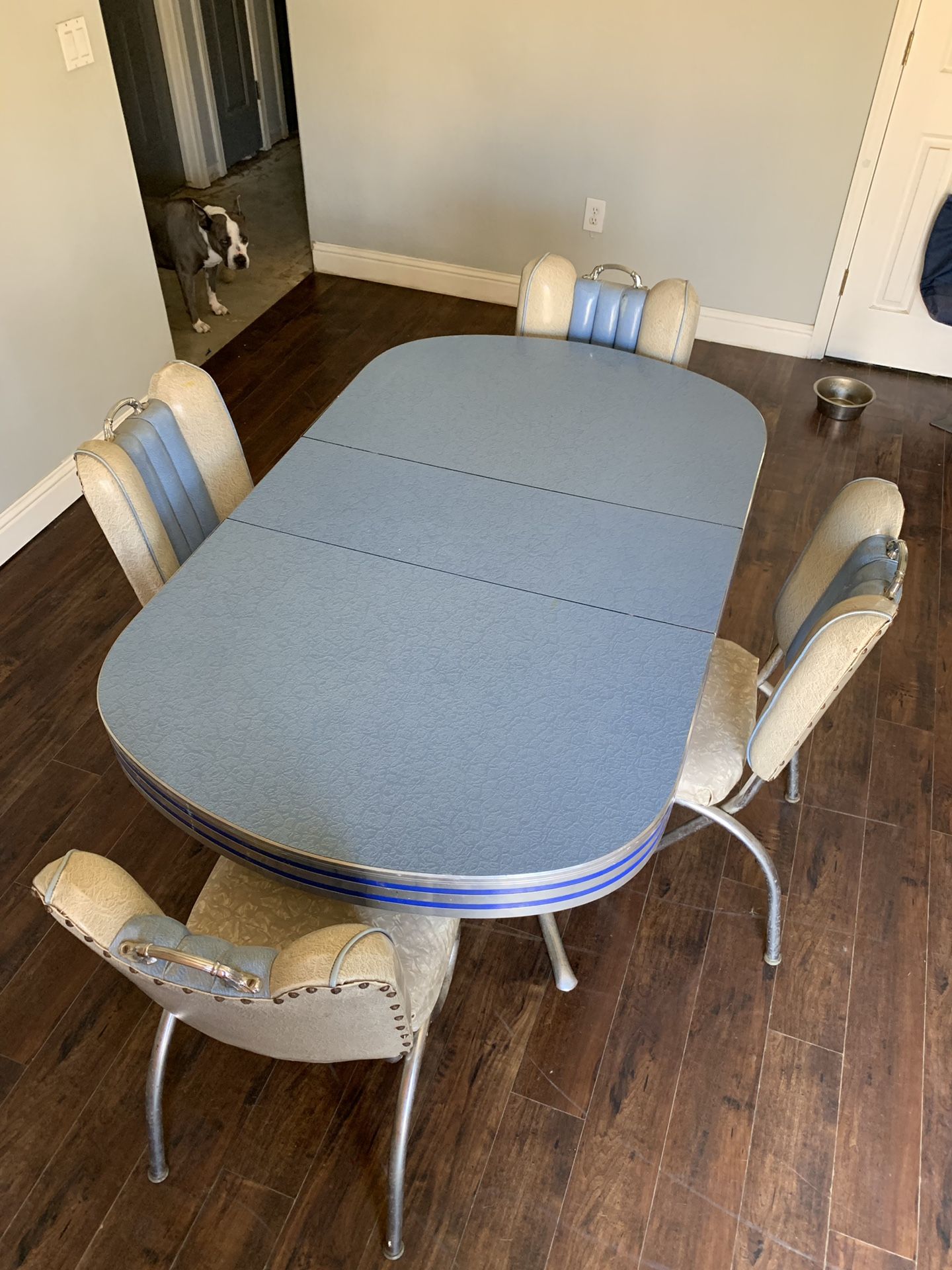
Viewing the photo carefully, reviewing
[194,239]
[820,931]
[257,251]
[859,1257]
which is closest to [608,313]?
[820,931]

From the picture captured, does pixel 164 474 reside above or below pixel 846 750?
above

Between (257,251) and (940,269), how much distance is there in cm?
273

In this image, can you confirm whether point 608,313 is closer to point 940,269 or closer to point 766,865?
point 766,865

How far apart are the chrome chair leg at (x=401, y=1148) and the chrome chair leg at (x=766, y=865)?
22.7 inches

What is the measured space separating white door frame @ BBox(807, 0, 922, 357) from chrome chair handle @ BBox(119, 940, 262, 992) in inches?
127

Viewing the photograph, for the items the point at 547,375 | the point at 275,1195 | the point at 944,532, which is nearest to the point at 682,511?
the point at 547,375

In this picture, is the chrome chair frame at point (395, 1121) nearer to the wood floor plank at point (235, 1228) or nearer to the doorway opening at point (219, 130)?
the wood floor plank at point (235, 1228)

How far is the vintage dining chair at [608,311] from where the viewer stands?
7.13 feet

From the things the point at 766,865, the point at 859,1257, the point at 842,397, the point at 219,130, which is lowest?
the point at 859,1257

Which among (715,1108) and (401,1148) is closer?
(401,1148)

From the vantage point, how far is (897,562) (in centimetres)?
145

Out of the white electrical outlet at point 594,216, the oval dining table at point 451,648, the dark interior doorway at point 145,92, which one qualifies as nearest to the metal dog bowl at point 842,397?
the white electrical outlet at point 594,216

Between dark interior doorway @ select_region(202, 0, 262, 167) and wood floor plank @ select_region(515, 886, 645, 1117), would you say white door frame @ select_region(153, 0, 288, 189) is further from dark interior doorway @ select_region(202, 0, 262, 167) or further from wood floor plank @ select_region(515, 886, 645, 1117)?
wood floor plank @ select_region(515, 886, 645, 1117)

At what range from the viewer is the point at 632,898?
1.98 metres
